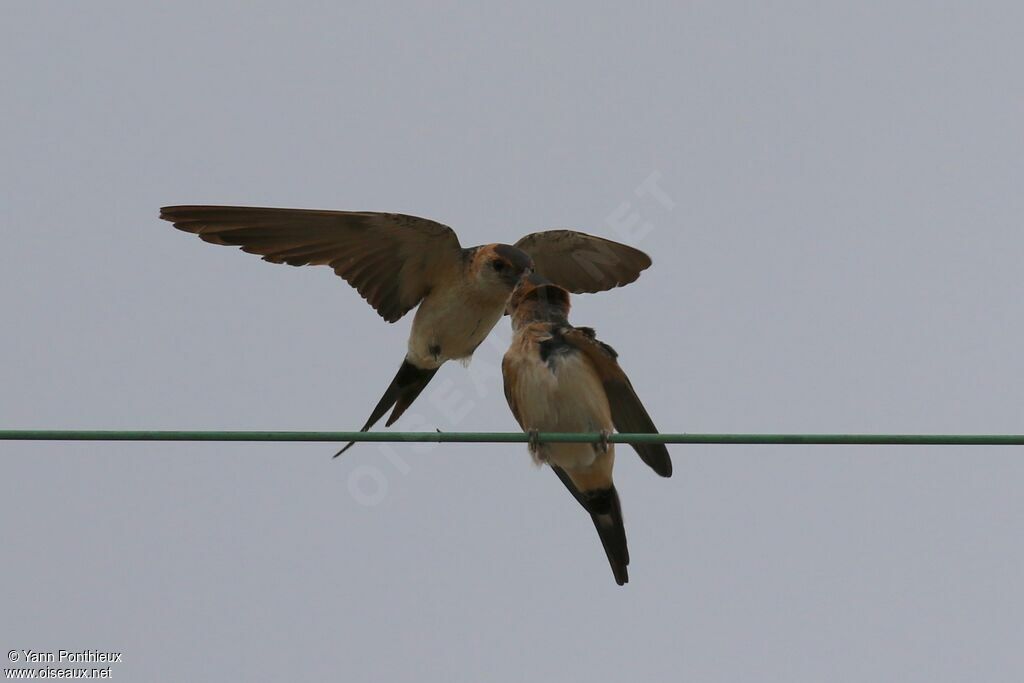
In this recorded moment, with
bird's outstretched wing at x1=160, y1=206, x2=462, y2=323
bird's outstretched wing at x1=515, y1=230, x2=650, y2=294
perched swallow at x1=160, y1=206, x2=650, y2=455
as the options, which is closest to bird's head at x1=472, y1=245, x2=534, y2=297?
perched swallow at x1=160, y1=206, x2=650, y2=455

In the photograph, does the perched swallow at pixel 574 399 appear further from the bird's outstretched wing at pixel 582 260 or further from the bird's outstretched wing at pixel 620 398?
the bird's outstretched wing at pixel 582 260

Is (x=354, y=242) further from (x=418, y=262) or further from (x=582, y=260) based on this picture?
(x=582, y=260)

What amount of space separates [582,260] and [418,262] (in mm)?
1205

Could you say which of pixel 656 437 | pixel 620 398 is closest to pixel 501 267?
pixel 620 398

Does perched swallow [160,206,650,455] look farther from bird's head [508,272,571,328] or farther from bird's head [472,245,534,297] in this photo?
bird's head [508,272,571,328]

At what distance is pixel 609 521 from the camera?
729cm

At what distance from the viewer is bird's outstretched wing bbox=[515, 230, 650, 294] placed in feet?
29.8

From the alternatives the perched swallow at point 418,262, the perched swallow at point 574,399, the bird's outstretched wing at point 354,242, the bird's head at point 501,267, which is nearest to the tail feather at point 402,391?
the perched swallow at point 418,262

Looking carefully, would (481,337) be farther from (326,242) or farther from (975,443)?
(975,443)

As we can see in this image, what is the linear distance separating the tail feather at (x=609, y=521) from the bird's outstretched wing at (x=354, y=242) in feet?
6.70

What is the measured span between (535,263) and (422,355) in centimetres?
104

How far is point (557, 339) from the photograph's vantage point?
21.9 feet

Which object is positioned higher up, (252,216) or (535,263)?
(252,216)

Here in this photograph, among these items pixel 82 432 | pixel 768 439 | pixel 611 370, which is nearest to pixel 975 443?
pixel 768 439
